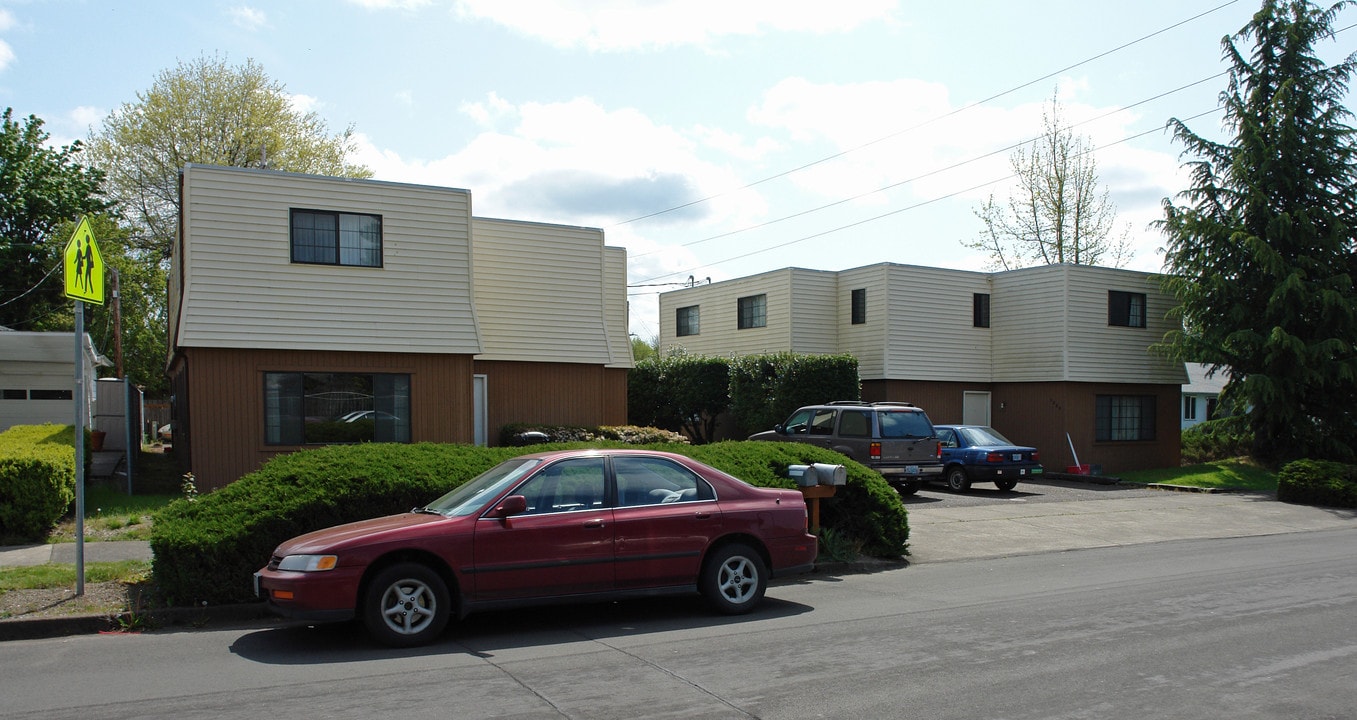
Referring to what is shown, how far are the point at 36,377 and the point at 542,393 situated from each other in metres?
11.5

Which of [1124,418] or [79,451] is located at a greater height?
[79,451]

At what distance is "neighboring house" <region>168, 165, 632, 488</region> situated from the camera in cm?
1697

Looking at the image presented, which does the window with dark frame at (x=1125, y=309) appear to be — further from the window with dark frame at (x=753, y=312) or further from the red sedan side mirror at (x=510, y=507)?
the red sedan side mirror at (x=510, y=507)

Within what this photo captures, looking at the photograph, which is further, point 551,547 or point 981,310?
point 981,310

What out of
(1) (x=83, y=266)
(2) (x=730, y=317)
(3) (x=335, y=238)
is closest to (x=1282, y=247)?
(2) (x=730, y=317)

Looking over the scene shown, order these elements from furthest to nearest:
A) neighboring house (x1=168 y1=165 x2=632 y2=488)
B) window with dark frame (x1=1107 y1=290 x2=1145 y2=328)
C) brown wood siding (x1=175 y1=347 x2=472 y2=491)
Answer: window with dark frame (x1=1107 y1=290 x2=1145 y2=328) → neighboring house (x1=168 y1=165 x2=632 y2=488) → brown wood siding (x1=175 y1=347 x2=472 y2=491)

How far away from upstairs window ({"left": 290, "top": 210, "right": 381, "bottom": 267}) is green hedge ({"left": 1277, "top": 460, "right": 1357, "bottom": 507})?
19.2 meters

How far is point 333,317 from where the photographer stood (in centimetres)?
1783

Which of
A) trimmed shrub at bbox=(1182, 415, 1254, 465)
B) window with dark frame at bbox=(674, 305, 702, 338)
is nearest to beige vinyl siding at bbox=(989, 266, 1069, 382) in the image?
trimmed shrub at bbox=(1182, 415, 1254, 465)

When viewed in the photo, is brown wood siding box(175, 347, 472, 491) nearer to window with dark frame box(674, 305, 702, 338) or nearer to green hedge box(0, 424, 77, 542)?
→ green hedge box(0, 424, 77, 542)

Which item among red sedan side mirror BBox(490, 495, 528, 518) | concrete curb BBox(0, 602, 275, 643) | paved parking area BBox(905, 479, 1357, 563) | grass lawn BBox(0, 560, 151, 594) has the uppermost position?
red sedan side mirror BBox(490, 495, 528, 518)

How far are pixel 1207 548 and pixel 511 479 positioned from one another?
10.7 meters

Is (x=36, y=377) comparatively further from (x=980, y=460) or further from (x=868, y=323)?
(x=980, y=460)

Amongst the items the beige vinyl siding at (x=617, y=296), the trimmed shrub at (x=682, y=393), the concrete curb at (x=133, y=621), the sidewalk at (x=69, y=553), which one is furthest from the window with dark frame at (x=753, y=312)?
the concrete curb at (x=133, y=621)
